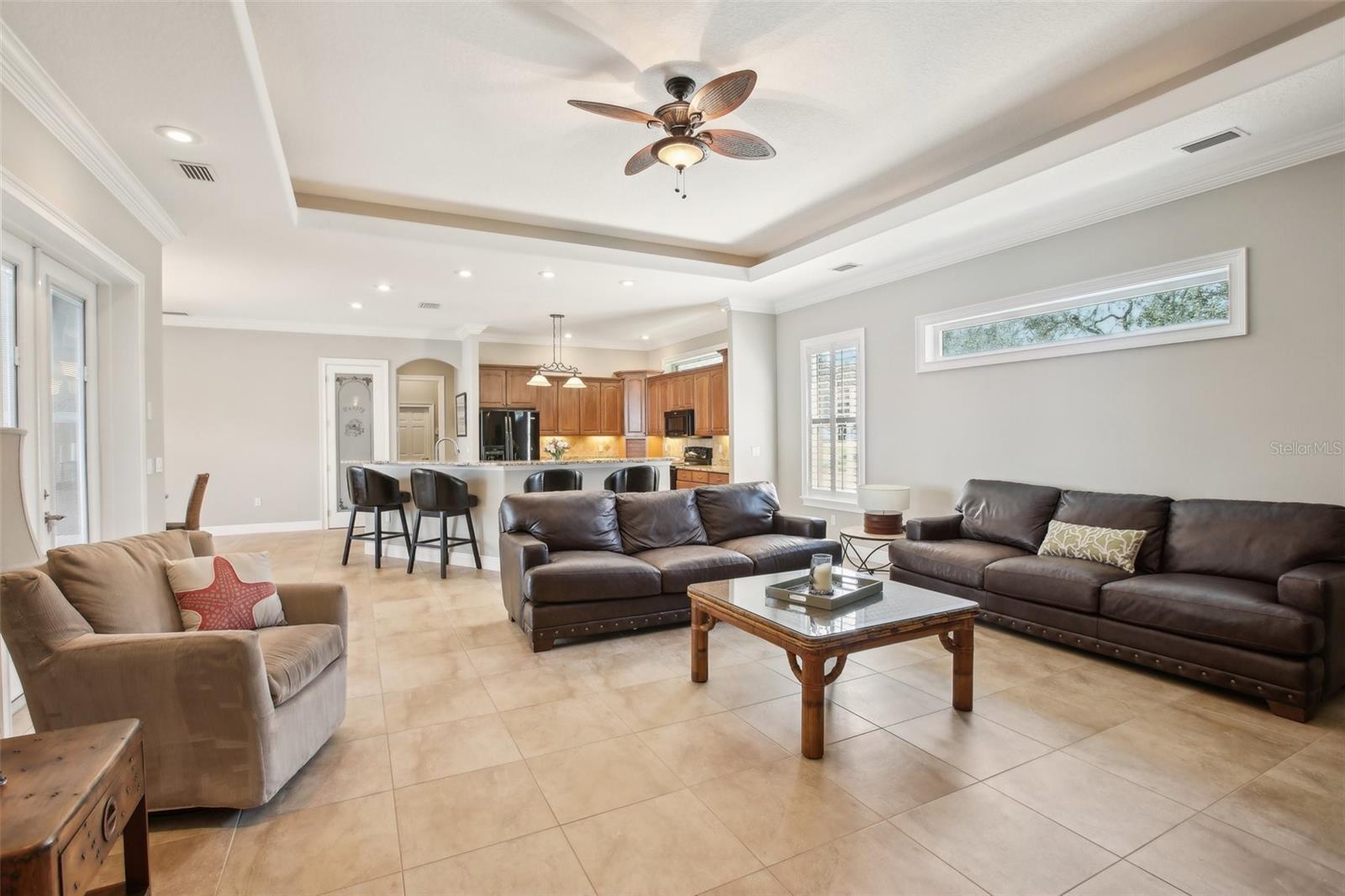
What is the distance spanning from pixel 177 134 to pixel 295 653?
8.42 feet

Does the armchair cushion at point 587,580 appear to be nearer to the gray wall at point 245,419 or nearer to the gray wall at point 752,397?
the gray wall at point 752,397

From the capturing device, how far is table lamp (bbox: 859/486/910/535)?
5.12 metres

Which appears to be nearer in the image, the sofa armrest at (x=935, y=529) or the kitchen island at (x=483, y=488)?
the sofa armrest at (x=935, y=529)

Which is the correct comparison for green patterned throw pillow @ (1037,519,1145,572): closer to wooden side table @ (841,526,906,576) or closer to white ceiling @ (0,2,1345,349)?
wooden side table @ (841,526,906,576)

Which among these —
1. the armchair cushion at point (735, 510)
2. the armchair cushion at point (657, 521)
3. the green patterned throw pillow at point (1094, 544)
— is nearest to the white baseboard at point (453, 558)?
the armchair cushion at point (657, 521)

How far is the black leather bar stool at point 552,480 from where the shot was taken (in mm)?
5785

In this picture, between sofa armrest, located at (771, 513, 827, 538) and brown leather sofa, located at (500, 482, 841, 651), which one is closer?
brown leather sofa, located at (500, 482, 841, 651)

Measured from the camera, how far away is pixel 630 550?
4355 mm

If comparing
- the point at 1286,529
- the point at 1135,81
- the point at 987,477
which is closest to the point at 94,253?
the point at 1135,81

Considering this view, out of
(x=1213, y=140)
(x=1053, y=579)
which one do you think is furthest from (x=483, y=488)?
(x=1213, y=140)

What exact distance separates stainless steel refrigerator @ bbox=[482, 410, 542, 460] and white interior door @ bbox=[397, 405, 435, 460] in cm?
180

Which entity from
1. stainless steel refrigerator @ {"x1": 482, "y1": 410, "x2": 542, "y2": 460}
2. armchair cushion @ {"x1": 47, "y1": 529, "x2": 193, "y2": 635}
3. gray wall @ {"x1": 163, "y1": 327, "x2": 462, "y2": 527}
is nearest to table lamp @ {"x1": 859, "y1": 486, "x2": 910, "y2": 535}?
armchair cushion @ {"x1": 47, "y1": 529, "x2": 193, "y2": 635}

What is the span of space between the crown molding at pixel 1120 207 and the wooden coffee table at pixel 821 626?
9.68ft

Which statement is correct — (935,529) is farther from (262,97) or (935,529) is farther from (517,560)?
(262,97)
